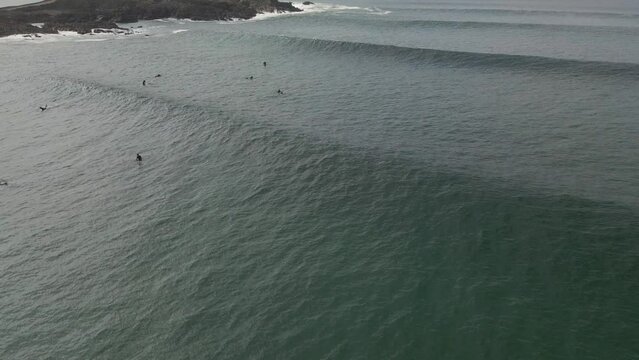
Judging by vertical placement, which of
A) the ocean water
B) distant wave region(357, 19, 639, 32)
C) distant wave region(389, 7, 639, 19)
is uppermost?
distant wave region(389, 7, 639, 19)

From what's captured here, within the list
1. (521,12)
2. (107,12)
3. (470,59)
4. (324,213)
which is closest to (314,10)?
(107,12)

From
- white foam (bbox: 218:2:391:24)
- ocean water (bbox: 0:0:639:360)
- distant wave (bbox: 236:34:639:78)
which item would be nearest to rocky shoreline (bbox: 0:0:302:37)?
white foam (bbox: 218:2:391:24)

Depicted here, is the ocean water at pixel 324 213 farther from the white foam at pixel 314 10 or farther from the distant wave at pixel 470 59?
the white foam at pixel 314 10

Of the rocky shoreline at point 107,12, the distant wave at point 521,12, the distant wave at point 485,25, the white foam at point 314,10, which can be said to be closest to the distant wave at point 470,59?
the distant wave at point 485,25

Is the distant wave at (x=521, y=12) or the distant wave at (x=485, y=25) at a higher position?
the distant wave at (x=521, y=12)

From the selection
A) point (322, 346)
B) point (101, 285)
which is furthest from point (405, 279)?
point (101, 285)

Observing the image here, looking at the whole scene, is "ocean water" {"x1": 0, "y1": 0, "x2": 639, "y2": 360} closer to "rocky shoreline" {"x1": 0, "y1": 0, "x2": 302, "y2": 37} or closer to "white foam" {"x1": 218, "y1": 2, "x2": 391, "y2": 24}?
"rocky shoreline" {"x1": 0, "y1": 0, "x2": 302, "y2": 37}
